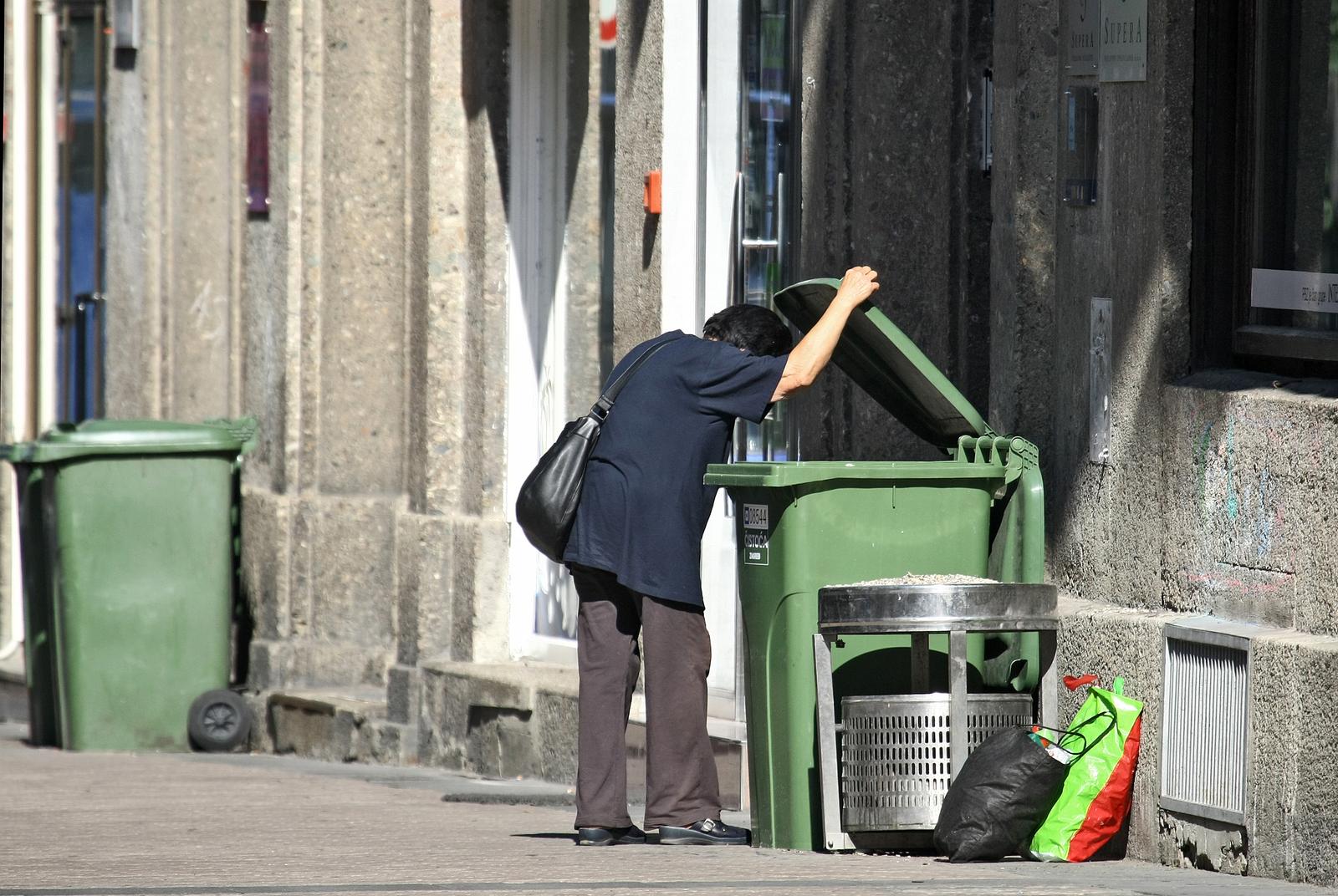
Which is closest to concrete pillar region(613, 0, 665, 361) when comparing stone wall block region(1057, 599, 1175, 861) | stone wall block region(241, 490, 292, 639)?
stone wall block region(241, 490, 292, 639)

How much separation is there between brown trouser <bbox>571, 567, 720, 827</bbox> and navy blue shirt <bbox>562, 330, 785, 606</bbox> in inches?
3.2

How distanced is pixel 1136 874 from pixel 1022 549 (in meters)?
0.92

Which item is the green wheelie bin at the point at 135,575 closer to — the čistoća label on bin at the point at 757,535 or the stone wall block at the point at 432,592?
the stone wall block at the point at 432,592

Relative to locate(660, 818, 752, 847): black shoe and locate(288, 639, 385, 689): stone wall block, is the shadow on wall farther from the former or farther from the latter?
locate(660, 818, 752, 847): black shoe

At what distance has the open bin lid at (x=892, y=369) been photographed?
6621mm

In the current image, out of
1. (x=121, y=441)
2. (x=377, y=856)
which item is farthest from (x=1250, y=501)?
(x=121, y=441)

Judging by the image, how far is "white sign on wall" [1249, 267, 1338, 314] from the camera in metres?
6.12

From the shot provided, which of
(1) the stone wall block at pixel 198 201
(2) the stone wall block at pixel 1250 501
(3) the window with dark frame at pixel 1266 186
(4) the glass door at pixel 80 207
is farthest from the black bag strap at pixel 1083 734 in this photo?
(4) the glass door at pixel 80 207

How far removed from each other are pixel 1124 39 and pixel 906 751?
1.85 meters

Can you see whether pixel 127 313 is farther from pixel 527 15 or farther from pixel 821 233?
pixel 821 233

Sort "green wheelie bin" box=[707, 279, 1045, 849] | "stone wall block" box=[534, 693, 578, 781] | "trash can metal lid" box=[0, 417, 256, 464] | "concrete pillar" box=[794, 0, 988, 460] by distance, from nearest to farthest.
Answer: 1. "green wheelie bin" box=[707, 279, 1045, 849]
2. "concrete pillar" box=[794, 0, 988, 460]
3. "stone wall block" box=[534, 693, 578, 781]
4. "trash can metal lid" box=[0, 417, 256, 464]

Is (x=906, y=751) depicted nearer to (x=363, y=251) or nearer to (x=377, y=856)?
(x=377, y=856)

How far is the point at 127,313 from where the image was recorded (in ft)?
40.2

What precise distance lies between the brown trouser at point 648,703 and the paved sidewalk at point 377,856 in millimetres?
162
